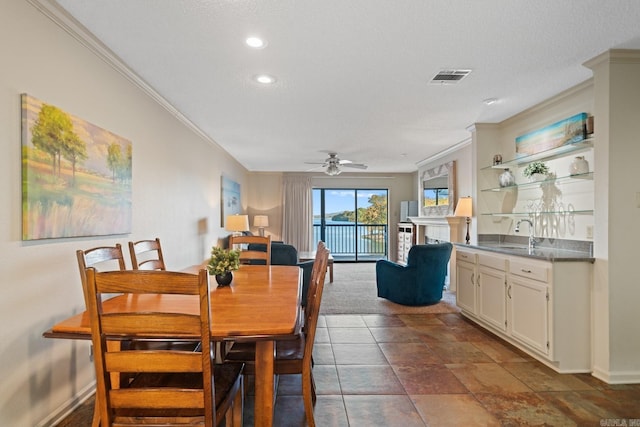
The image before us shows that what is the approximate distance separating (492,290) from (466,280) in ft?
1.70

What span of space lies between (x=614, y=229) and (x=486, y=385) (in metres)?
1.53

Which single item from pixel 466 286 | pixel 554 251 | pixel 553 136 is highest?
pixel 553 136

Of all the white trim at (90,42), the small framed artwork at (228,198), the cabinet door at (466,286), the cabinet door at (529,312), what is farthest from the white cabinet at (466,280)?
the small framed artwork at (228,198)

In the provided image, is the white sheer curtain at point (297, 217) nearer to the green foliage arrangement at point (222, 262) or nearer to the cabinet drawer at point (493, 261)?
the cabinet drawer at point (493, 261)

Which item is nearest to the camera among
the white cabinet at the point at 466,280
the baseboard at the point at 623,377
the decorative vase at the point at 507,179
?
the baseboard at the point at 623,377

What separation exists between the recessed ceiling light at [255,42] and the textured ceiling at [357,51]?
4cm

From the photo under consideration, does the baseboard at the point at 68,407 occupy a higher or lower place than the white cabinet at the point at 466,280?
lower

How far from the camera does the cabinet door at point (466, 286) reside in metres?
3.72

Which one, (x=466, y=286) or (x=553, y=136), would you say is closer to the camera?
(x=553, y=136)

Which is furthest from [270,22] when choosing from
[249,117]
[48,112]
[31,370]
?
[31,370]

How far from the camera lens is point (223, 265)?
215 centimetres

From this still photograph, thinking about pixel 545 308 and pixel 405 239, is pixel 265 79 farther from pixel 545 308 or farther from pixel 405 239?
pixel 405 239

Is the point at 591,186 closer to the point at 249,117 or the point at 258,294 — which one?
the point at 258,294

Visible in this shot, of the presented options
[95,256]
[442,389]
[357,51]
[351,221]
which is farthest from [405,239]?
[95,256]
